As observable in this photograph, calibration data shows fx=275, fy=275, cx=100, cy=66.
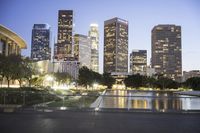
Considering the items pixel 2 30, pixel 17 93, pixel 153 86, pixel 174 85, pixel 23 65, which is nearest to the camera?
pixel 17 93

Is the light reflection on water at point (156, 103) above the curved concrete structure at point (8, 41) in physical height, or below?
below

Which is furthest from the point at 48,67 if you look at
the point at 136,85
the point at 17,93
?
the point at 17,93

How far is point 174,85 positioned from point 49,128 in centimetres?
18178

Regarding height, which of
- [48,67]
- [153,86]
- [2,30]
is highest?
[2,30]

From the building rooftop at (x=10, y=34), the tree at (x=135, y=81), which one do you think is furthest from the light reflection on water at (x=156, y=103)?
the tree at (x=135, y=81)

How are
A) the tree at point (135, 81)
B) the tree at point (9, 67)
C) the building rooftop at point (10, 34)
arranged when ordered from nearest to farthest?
the tree at point (9, 67) → the building rooftop at point (10, 34) → the tree at point (135, 81)

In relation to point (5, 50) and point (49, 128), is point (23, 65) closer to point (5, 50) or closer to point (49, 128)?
point (5, 50)

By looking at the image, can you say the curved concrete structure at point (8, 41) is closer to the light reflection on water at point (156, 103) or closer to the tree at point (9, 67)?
the tree at point (9, 67)

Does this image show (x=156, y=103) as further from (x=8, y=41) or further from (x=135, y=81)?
(x=135, y=81)

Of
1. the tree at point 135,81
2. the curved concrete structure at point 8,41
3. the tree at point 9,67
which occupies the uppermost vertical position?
the curved concrete structure at point 8,41

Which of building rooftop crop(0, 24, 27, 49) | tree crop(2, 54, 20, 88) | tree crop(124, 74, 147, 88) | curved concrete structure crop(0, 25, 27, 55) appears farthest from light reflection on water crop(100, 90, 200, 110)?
tree crop(124, 74, 147, 88)

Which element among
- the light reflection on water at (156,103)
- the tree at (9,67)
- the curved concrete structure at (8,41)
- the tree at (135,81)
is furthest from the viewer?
the tree at (135,81)

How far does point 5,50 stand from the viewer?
329 ft

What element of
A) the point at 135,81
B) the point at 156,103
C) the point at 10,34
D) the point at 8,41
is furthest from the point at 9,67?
the point at 135,81
